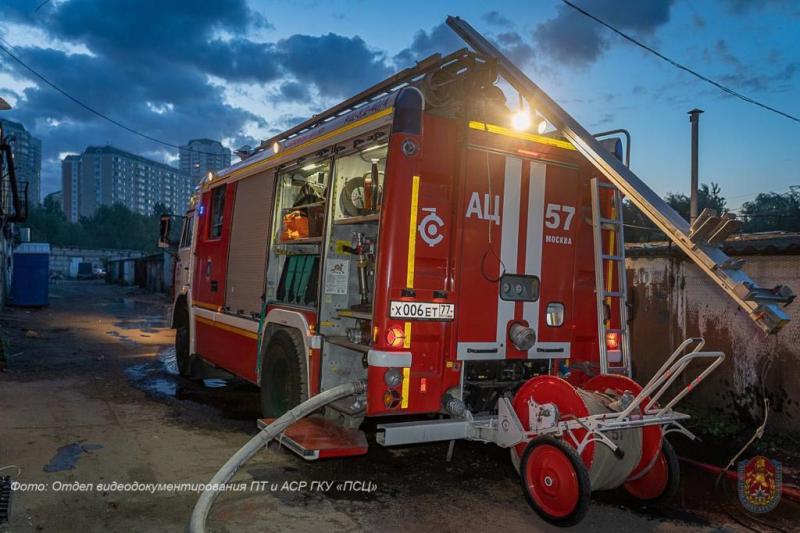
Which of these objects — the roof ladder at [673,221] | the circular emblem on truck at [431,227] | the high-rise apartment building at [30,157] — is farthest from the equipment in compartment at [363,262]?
the high-rise apartment building at [30,157]

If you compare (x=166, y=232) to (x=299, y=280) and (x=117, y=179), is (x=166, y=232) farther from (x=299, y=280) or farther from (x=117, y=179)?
(x=117, y=179)

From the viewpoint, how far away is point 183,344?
973 cm

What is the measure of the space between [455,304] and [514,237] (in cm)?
85

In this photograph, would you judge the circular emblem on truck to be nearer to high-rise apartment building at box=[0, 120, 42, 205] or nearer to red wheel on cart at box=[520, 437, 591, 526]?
red wheel on cart at box=[520, 437, 591, 526]

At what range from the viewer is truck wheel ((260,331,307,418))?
576 cm

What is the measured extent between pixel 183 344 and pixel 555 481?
7183mm

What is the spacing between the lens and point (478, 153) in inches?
200

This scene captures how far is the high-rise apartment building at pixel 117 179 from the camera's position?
128 meters

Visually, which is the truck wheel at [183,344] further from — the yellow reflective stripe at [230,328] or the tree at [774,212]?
the tree at [774,212]

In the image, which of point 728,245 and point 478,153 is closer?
point 478,153

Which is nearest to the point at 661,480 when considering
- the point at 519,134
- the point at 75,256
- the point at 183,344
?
the point at 519,134

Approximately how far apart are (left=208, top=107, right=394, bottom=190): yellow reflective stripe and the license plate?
152 centimetres

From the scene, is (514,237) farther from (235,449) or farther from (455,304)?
(235,449)

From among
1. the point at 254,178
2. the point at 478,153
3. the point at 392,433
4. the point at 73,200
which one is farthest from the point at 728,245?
the point at 73,200
